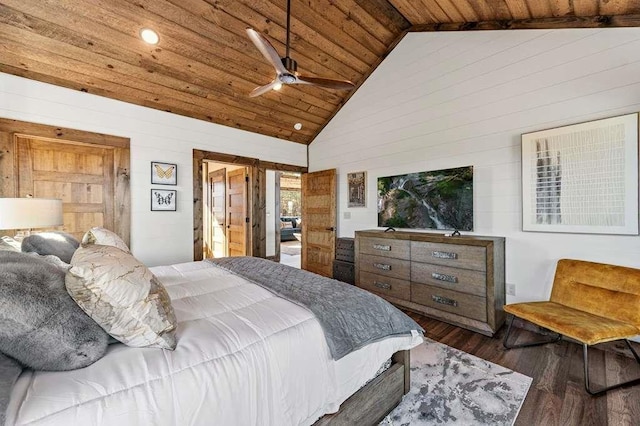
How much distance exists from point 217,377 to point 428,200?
3.24m

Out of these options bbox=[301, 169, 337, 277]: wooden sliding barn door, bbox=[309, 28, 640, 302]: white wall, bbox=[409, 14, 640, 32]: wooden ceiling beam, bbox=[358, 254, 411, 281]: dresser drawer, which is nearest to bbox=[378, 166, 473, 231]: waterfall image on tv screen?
bbox=[309, 28, 640, 302]: white wall

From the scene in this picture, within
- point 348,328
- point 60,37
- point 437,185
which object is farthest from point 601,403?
Answer: point 60,37

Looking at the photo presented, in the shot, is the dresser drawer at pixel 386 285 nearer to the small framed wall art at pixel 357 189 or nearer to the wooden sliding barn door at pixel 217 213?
the small framed wall art at pixel 357 189

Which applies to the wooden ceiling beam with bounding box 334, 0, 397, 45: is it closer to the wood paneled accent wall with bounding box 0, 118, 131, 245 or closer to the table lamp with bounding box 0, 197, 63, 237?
the wood paneled accent wall with bounding box 0, 118, 131, 245

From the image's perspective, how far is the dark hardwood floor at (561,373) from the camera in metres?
1.69

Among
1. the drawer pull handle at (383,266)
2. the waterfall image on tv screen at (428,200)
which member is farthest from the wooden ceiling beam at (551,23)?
the drawer pull handle at (383,266)

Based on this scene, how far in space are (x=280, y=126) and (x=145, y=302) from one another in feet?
14.1

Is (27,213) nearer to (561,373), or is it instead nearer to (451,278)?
(451,278)

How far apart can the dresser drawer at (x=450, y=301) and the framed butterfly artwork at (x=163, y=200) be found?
11.0 feet

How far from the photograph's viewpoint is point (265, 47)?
2.16m

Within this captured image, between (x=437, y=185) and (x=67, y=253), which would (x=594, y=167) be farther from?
(x=67, y=253)

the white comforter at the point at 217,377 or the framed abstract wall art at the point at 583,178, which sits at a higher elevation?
the framed abstract wall art at the point at 583,178

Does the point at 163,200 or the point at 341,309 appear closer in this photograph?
the point at 341,309

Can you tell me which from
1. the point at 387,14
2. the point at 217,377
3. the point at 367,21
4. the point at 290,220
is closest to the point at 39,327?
the point at 217,377
